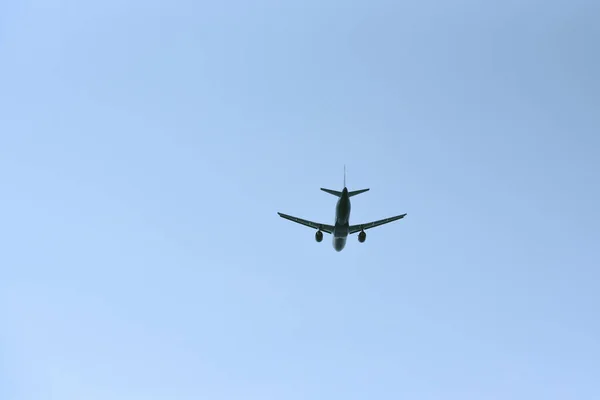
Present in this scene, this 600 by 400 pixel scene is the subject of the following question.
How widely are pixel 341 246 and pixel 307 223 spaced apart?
5.54 meters

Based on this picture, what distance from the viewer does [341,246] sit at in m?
78.1

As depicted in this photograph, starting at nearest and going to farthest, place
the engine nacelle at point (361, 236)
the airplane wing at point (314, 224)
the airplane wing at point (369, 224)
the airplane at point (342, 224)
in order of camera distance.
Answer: the airplane at point (342, 224) < the airplane wing at point (369, 224) < the engine nacelle at point (361, 236) < the airplane wing at point (314, 224)

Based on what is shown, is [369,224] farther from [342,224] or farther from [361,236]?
[342,224]

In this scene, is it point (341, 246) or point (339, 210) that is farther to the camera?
point (341, 246)

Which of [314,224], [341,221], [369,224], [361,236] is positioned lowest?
[341,221]

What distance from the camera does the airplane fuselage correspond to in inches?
2752

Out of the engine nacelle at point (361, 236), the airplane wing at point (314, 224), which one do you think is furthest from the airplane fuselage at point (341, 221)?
the engine nacelle at point (361, 236)

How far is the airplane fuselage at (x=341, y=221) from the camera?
6991cm

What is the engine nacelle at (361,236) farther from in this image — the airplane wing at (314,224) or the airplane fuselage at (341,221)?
the airplane wing at (314,224)

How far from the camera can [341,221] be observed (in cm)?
7319

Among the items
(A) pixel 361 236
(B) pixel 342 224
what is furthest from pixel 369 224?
(B) pixel 342 224

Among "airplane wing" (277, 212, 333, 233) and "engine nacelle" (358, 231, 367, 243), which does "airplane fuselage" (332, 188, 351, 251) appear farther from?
"engine nacelle" (358, 231, 367, 243)

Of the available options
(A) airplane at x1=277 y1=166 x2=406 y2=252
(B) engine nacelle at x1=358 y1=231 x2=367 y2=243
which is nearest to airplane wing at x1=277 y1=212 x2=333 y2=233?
(A) airplane at x1=277 y1=166 x2=406 y2=252

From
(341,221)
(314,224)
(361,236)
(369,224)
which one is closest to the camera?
Result: (341,221)
